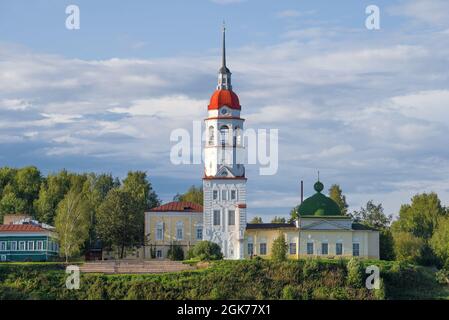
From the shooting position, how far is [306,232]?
83.6 metres

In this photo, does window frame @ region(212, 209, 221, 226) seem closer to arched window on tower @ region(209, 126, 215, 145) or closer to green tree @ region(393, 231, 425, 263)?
arched window on tower @ region(209, 126, 215, 145)

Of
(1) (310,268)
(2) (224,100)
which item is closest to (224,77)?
(2) (224,100)

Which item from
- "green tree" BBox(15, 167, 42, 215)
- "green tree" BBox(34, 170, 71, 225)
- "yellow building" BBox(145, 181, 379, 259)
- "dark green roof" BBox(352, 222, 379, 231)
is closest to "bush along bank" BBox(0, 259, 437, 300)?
"yellow building" BBox(145, 181, 379, 259)

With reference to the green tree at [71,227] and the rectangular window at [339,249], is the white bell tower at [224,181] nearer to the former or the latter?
the rectangular window at [339,249]

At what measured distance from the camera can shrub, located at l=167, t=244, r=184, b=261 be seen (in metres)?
83.0

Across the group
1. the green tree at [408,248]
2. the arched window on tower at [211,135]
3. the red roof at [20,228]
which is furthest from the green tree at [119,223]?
the green tree at [408,248]

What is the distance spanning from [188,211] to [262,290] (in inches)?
482

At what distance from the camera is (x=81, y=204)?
3369 inches

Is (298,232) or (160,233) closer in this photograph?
(298,232)

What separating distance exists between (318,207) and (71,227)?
49.1 ft

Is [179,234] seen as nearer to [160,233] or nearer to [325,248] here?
[160,233]

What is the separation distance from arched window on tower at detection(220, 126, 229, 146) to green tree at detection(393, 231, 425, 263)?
1243 centimetres

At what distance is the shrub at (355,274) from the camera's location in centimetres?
7600
